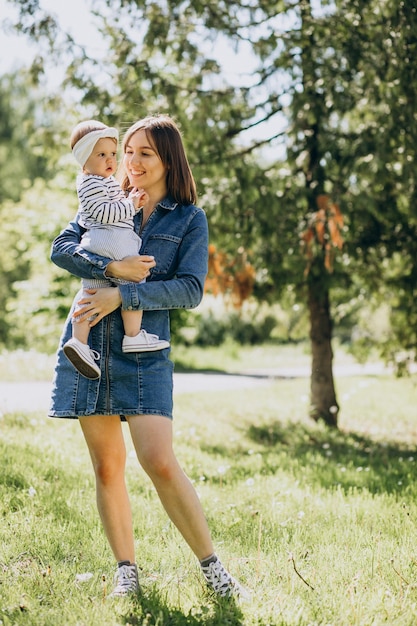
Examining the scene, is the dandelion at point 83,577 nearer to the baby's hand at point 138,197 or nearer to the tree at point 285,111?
the baby's hand at point 138,197

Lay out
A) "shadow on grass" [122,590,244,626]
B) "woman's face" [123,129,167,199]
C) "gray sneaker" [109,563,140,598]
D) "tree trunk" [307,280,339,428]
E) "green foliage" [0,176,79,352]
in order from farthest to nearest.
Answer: "green foliage" [0,176,79,352] → "tree trunk" [307,280,339,428] → "woman's face" [123,129,167,199] → "gray sneaker" [109,563,140,598] → "shadow on grass" [122,590,244,626]

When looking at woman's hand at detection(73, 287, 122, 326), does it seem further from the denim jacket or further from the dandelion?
the dandelion

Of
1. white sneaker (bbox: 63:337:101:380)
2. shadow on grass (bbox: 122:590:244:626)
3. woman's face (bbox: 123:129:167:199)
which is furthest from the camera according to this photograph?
woman's face (bbox: 123:129:167:199)

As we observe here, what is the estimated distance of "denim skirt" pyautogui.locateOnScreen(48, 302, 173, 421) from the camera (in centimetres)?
289

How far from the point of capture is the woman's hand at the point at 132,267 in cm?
285

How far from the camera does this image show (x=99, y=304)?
2.86 meters

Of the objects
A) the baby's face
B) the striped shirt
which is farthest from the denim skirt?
the baby's face

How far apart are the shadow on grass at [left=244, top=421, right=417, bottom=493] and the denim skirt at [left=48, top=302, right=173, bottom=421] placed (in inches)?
94.3

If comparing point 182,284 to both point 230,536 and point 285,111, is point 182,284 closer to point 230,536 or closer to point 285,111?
point 230,536

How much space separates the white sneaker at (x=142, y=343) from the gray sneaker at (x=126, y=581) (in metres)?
0.88

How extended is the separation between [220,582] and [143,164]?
5.57 ft

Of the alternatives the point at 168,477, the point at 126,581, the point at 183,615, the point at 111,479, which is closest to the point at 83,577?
the point at 126,581

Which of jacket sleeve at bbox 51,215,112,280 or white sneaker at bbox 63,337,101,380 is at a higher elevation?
jacket sleeve at bbox 51,215,112,280

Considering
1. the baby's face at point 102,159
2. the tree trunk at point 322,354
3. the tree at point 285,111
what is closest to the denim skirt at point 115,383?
the baby's face at point 102,159
